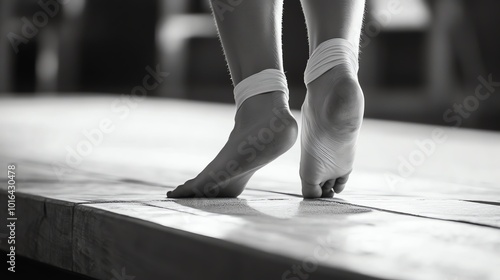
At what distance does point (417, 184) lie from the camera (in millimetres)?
1368

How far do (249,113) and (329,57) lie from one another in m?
0.14

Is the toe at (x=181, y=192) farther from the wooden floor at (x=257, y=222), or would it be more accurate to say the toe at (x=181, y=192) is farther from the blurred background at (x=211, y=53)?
the blurred background at (x=211, y=53)

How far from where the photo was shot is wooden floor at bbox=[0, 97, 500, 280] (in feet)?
2.10

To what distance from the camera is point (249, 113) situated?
1.07 meters

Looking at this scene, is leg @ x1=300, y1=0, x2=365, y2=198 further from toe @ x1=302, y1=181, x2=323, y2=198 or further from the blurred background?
the blurred background

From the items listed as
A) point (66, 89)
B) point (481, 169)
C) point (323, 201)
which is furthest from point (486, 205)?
point (66, 89)

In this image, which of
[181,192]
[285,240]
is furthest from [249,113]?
[285,240]

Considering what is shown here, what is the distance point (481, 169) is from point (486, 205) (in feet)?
2.58

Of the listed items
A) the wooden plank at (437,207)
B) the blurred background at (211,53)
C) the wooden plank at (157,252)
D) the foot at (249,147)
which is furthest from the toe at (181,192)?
the blurred background at (211,53)

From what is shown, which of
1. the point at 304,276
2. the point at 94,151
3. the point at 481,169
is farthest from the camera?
the point at 94,151

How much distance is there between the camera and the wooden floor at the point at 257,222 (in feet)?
2.10

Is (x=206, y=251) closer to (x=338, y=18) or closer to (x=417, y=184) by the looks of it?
(x=338, y=18)

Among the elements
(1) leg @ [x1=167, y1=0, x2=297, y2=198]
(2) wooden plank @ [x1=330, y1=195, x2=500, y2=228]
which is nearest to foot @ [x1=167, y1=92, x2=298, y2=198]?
(1) leg @ [x1=167, y1=0, x2=297, y2=198]

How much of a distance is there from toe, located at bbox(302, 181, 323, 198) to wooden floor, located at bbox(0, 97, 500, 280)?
16 mm
